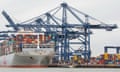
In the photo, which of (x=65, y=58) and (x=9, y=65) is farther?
(x=65, y=58)

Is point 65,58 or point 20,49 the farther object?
point 65,58

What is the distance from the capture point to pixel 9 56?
18100 cm

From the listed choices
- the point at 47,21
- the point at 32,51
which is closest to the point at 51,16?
the point at 47,21

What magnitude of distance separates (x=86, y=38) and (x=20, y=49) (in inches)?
845

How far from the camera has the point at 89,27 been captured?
188000 millimetres

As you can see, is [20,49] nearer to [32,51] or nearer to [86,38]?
[32,51]

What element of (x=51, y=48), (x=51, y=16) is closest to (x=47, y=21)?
(x=51, y=16)

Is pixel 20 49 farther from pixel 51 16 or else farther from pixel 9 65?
pixel 51 16

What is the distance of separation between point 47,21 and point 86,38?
10851 millimetres

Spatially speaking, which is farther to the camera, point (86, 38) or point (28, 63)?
point (86, 38)

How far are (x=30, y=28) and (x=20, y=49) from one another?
11709 mm

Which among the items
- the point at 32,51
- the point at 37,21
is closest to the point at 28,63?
the point at 32,51

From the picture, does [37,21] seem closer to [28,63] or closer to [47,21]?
[47,21]

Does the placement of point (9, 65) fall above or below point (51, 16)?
below
